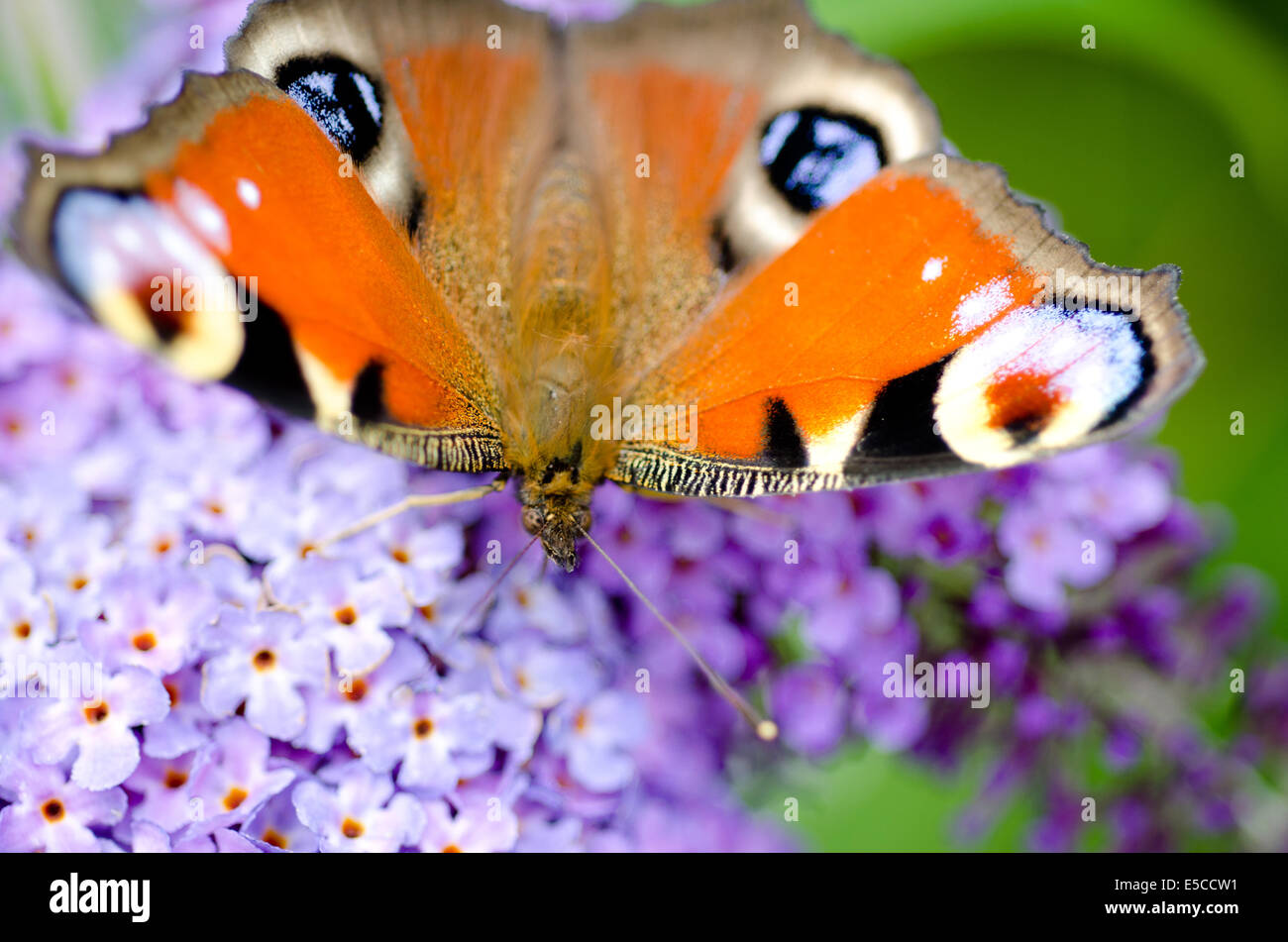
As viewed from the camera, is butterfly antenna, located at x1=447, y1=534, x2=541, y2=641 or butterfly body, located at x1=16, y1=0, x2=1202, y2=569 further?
butterfly antenna, located at x1=447, y1=534, x2=541, y2=641

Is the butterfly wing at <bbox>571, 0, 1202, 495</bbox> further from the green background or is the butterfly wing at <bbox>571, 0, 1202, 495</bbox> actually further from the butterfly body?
the green background

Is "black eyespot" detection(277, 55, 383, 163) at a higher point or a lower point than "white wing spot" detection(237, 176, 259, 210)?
higher

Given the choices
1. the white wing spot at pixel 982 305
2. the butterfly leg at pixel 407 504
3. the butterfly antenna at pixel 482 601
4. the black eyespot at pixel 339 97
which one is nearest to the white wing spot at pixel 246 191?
the black eyespot at pixel 339 97

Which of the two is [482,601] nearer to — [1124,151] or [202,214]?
[202,214]

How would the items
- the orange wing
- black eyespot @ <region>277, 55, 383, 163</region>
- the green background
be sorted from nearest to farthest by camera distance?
the orange wing
black eyespot @ <region>277, 55, 383, 163</region>
the green background

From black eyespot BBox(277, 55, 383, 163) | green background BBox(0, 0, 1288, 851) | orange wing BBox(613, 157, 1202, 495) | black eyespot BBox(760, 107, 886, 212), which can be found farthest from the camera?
green background BBox(0, 0, 1288, 851)

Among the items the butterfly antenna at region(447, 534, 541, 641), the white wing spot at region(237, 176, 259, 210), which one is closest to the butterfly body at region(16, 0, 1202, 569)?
the white wing spot at region(237, 176, 259, 210)
